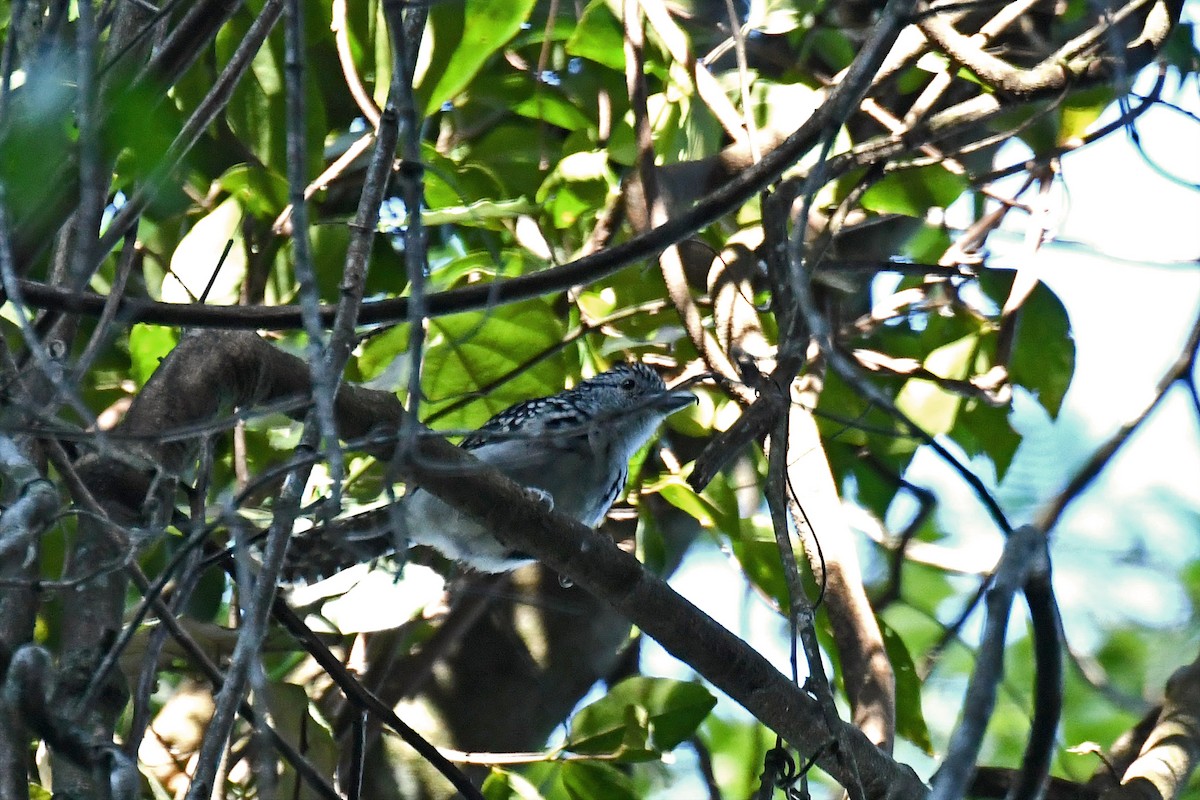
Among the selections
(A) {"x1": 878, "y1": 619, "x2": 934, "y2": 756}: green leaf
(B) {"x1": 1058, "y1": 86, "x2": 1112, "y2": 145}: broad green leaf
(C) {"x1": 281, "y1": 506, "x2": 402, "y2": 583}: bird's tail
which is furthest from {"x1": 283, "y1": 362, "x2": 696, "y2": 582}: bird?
(B) {"x1": 1058, "y1": 86, "x2": 1112, "y2": 145}: broad green leaf

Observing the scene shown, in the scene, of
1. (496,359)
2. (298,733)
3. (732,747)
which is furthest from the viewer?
(732,747)

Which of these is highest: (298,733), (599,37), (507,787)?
(599,37)

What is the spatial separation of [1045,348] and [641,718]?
1.66m

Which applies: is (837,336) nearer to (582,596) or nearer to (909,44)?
(909,44)

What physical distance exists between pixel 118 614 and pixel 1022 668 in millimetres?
2912

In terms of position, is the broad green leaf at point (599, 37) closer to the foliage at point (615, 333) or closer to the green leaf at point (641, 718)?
the foliage at point (615, 333)

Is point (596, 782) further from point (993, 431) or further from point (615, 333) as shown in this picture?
point (993, 431)

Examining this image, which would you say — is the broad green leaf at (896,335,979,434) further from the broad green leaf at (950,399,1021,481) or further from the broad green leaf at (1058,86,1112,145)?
the broad green leaf at (1058,86,1112,145)

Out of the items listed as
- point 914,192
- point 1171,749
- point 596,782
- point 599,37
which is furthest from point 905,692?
point 599,37

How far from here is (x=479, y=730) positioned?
391 centimetres

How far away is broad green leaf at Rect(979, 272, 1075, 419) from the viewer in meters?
3.82

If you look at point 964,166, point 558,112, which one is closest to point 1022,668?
point 964,166

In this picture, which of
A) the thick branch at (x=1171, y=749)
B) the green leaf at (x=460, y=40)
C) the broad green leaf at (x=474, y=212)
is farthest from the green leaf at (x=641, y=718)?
the green leaf at (x=460, y=40)

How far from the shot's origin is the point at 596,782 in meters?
3.38
